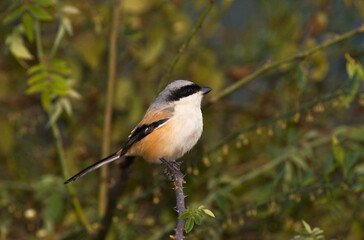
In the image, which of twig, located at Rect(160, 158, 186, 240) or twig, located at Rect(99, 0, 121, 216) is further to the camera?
twig, located at Rect(99, 0, 121, 216)

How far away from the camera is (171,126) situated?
2.63 m

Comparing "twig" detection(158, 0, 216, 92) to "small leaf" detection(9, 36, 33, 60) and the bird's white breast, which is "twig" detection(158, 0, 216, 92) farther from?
"small leaf" detection(9, 36, 33, 60)

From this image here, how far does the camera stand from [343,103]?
9.52 feet

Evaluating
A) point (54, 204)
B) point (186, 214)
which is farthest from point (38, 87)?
point (186, 214)

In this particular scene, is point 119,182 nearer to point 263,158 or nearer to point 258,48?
point 263,158

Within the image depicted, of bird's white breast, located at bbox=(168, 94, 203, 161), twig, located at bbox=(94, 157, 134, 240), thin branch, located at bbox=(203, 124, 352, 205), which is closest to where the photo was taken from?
bird's white breast, located at bbox=(168, 94, 203, 161)

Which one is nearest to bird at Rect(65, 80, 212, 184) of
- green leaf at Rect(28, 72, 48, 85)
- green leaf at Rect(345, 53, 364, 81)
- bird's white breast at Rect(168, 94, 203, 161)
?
bird's white breast at Rect(168, 94, 203, 161)

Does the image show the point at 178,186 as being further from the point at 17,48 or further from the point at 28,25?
the point at 17,48

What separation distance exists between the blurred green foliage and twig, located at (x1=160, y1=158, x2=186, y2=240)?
451 millimetres

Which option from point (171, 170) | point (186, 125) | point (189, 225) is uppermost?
point (186, 125)

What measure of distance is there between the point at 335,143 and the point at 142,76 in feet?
8.02

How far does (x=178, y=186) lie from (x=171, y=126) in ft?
1.71

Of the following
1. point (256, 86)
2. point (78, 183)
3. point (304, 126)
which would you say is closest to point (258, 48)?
point (256, 86)

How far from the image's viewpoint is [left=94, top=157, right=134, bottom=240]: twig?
3045mm
